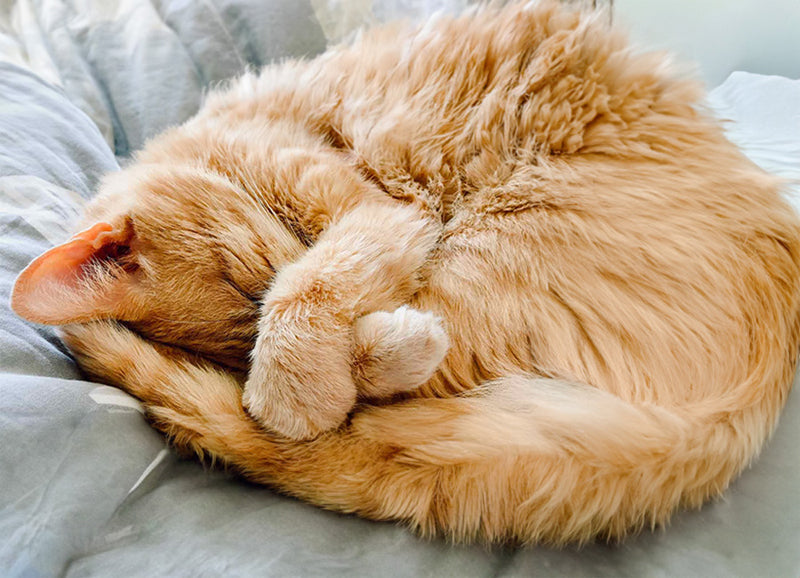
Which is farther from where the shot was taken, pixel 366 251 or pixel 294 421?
pixel 366 251

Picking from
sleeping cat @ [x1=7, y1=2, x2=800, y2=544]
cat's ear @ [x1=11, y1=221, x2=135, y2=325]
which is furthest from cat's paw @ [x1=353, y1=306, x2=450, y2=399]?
cat's ear @ [x1=11, y1=221, x2=135, y2=325]

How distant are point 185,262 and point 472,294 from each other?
0.50 meters

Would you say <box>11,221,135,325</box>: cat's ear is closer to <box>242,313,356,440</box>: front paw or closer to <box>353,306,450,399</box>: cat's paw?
<box>242,313,356,440</box>: front paw

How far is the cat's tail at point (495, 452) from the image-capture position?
764mm

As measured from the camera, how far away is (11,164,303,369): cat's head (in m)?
0.99

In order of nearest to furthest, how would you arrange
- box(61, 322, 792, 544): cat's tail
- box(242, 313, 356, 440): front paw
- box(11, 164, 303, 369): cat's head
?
box(61, 322, 792, 544): cat's tail → box(242, 313, 356, 440): front paw → box(11, 164, 303, 369): cat's head

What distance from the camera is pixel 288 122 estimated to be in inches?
53.0

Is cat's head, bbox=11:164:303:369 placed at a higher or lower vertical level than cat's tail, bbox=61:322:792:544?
higher

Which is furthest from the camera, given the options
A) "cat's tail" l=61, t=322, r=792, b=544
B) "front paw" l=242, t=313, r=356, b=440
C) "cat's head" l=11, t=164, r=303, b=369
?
"cat's head" l=11, t=164, r=303, b=369

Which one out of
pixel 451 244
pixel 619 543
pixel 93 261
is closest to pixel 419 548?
pixel 619 543

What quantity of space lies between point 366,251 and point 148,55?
130 centimetres

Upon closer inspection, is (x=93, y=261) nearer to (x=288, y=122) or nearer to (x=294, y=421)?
(x=294, y=421)

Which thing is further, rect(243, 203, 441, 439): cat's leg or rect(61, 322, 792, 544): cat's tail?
rect(243, 203, 441, 439): cat's leg

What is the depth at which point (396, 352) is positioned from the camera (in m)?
0.89
